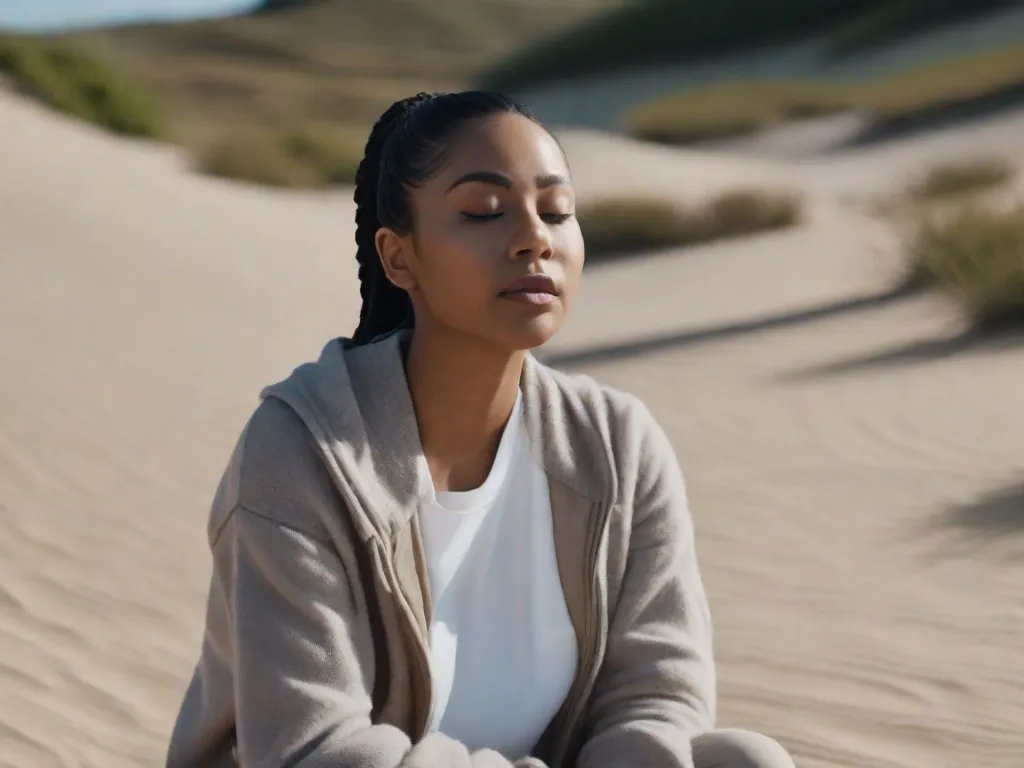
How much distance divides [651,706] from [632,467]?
35 cm

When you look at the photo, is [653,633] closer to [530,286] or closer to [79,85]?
[530,286]

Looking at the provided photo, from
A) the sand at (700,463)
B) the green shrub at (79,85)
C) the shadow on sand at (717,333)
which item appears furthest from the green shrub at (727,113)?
the shadow on sand at (717,333)

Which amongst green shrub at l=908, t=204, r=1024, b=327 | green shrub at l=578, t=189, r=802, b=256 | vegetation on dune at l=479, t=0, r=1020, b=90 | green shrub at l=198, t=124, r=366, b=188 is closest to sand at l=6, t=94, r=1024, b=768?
green shrub at l=908, t=204, r=1024, b=327

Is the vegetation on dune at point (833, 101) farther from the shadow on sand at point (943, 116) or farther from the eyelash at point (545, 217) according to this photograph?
the eyelash at point (545, 217)

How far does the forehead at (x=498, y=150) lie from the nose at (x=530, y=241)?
0.08 meters

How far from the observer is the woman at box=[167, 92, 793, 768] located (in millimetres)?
2186

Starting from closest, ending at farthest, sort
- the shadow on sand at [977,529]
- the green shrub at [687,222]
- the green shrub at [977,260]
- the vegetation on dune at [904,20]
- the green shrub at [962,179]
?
the shadow on sand at [977,529] < the green shrub at [977,260] < the green shrub at [687,222] < the green shrub at [962,179] < the vegetation on dune at [904,20]

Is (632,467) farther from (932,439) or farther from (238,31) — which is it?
(238,31)

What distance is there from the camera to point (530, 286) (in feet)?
7.34

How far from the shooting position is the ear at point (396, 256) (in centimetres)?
234

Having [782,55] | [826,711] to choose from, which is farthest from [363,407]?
A: [782,55]

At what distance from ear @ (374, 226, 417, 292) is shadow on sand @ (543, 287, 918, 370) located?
7062mm

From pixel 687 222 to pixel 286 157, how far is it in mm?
7765

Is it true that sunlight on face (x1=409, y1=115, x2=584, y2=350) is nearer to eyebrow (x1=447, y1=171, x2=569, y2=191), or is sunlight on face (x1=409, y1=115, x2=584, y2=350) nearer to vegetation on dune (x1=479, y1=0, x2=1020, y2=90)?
eyebrow (x1=447, y1=171, x2=569, y2=191)
